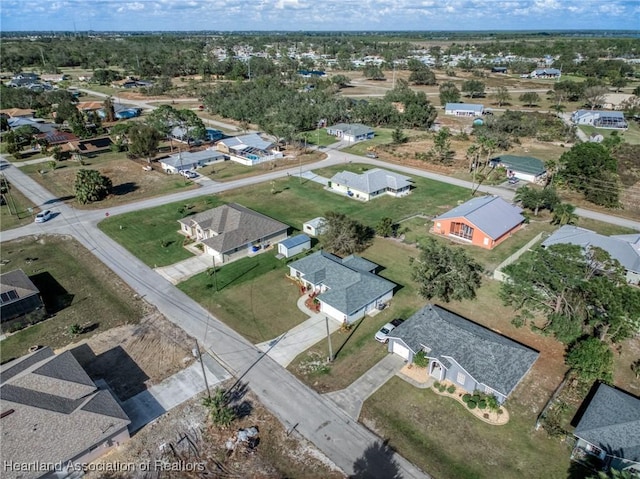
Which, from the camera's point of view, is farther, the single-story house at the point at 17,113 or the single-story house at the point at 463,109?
the single-story house at the point at 463,109

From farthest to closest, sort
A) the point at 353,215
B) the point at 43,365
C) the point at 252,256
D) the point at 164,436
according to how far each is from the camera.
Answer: the point at 353,215, the point at 252,256, the point at 43,365, the point at 164,436

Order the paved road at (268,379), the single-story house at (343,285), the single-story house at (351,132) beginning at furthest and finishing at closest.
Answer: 1. the single-story house at (351,132)
2. the single-story house at (343,285)
3. the paved road at (268,379)

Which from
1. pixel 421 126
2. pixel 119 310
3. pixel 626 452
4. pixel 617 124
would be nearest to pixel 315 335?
pixel 119 310

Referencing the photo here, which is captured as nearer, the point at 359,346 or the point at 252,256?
the point at 359,346

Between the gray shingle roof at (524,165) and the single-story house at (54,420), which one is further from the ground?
the gray shingle roof at (524,165)

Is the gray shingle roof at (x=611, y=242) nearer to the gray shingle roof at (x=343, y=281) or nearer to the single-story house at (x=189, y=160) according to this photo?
the gray shingle roof at (x=343, y=281)

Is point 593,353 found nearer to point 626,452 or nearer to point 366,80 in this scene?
point 626,452

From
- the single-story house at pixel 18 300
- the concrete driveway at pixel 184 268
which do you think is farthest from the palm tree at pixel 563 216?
the single-story house at pixel 18 300
